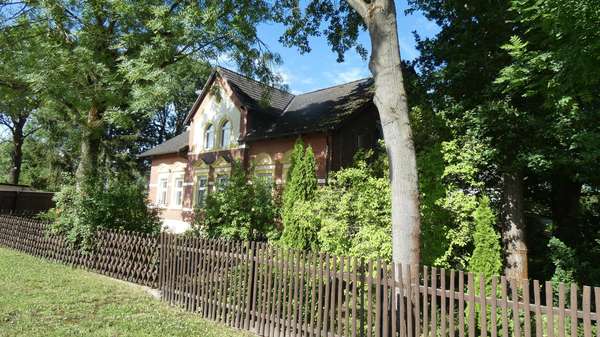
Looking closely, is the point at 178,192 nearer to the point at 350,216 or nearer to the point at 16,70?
the point at 16,70

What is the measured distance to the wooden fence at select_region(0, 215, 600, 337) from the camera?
13.5 ft

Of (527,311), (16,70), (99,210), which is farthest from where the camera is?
(16,70)

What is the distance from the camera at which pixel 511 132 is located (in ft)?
32.0

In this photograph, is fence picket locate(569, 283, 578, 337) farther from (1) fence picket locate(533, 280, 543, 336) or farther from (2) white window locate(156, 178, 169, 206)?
(2) white window locate(156, 178, 169, 206)

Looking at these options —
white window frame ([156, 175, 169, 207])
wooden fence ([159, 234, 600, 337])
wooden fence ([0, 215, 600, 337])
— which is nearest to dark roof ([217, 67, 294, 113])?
white window frame ([156, 175, 169, 207])

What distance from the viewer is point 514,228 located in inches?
408

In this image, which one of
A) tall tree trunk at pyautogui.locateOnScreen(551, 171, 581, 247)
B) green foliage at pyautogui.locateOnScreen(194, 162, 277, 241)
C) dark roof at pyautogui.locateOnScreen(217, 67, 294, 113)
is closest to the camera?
tall tree trunk at pyautogui.locateOnScreen(551, 171, 581, 247)

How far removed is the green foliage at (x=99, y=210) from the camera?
1074 centimetres

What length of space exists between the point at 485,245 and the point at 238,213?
7.00 metres

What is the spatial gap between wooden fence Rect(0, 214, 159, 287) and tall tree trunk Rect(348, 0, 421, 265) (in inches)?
214

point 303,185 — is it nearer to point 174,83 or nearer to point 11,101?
point 174,83

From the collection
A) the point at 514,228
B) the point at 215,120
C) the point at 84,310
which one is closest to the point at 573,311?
the point at 84,310

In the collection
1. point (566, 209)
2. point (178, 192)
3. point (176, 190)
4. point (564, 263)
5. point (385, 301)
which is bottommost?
point (385, 301)

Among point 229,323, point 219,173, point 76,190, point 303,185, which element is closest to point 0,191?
point 219,173
